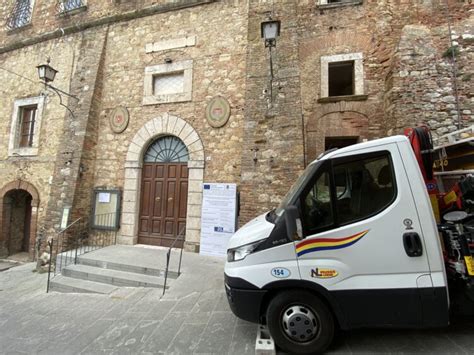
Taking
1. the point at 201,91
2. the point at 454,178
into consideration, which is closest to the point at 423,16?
the point at 454,178

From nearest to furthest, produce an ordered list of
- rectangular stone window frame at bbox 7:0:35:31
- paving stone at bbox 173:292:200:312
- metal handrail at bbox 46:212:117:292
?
paving stone at bbox 173:292:200:312
metal handrail at bbox 46:212:117:292
rectangular stone window frame at bbox 7:0:35:31

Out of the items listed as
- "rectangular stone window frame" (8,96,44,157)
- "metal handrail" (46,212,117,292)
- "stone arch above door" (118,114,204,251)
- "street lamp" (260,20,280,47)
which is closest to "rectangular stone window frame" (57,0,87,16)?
"rectangular stone window frame" (8,96,44,157)

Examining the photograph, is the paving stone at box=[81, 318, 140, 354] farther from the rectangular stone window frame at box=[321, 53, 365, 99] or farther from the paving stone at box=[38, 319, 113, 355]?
the rectangular stone window frame at box=[321, 53, 365, 99]

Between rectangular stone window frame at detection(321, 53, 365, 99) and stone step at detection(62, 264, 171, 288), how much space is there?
548 cm

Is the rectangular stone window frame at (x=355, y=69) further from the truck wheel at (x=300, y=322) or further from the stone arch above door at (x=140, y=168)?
the truck wheel at (x=300, y=322)

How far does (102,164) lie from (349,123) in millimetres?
6847

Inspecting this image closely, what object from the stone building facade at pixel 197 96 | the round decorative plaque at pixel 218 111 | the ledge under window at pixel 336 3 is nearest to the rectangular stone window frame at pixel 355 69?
the stone building facade at pixel 197 96

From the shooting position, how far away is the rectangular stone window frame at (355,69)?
561 centimetres

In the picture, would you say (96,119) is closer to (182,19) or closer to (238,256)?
(182,19)

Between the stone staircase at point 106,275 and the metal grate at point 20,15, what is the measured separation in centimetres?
975

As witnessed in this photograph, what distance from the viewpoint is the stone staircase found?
438cm

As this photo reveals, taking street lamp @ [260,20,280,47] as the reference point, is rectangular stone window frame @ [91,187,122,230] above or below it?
below

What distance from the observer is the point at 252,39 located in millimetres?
5812

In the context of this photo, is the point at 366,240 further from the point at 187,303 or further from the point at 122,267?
the point at 122,267
